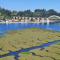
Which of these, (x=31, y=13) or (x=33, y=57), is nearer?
(x=33, y=57)

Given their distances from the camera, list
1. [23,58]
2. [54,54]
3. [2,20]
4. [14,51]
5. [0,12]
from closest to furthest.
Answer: [23,58] → [54,54] → [14,51] → [2,20] → [0,12]

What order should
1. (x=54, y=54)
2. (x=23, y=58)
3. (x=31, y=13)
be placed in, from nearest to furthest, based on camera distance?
1. (x=23, y=58)
2. (x=54, y=54)
3. (x=31, y=13)

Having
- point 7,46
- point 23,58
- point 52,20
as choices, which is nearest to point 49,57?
point 23,58

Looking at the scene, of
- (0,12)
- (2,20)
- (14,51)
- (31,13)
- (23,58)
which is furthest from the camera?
(31,13)

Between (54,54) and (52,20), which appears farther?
(52,20)

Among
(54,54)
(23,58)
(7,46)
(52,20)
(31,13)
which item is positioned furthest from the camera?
(31,13)

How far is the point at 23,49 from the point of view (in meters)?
40.7

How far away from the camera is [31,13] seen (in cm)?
19162

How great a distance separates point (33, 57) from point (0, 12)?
124840 millimetres

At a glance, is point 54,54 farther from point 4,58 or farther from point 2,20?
point 2,20

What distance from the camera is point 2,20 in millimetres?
142375

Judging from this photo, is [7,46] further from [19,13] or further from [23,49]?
[19,13]

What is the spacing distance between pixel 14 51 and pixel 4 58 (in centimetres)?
592

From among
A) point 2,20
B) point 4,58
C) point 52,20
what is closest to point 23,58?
point 4,58
